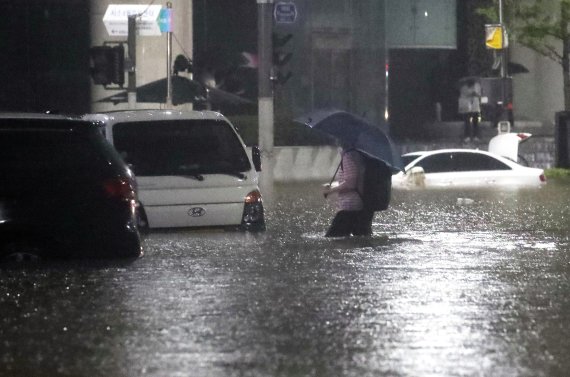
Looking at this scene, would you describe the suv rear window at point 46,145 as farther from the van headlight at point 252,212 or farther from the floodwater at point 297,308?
the van headlight at point 252,212

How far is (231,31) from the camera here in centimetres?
5097

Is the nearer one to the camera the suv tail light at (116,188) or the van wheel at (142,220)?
the suv tail light at (116,188)

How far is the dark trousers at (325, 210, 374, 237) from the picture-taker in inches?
728

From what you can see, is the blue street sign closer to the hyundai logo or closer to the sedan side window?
the sedan side window

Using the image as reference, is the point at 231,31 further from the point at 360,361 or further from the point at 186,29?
the point at 360,361

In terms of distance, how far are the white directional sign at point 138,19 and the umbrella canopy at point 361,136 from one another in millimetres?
13506

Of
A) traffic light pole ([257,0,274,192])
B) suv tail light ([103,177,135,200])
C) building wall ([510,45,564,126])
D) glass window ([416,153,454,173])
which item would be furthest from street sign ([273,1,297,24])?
building wall ([510,45,564,126])

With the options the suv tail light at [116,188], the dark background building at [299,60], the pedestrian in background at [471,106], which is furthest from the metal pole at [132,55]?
the pedestrian in background at [471,106]

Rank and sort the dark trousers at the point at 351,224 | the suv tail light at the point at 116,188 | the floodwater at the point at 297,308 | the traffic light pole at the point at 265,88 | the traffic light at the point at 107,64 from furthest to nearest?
the traffic light at the point at 107,64 < the traffic light pole at the point at 265,88 < the dark trousers at the point at 351,224 < the suv tail light at the point at 116,188 < the floodwater at the point at 297,308

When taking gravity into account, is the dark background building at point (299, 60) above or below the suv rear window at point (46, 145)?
above

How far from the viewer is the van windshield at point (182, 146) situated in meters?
18.3

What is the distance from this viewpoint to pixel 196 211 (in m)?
18.1

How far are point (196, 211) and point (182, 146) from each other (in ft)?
2.82

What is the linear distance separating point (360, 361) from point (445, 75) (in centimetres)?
4913
